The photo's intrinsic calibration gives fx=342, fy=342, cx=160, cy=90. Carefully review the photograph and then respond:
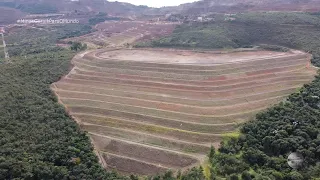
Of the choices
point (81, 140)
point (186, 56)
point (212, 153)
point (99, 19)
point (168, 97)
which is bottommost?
point (212, 153)

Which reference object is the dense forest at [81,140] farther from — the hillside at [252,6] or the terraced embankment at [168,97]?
the hillside at [252,6]

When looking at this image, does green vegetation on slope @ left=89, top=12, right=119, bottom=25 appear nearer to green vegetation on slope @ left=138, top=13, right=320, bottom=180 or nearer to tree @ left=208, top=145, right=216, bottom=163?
green vegetation on slope @ left=138, top=13, right=320, bottom=180

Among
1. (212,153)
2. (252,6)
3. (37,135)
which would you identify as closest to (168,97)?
(212,153)

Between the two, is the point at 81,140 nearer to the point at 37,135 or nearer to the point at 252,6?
the point at 37,135

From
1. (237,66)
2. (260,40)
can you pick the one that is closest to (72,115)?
(237,66)

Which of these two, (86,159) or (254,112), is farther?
(254,112)

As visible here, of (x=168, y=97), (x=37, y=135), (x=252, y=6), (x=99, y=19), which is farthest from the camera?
(x=99, y=19)

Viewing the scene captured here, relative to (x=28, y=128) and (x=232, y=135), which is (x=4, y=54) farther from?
(x=232, y=135)

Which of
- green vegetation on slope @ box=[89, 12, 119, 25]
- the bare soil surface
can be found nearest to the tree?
the bare soil surface

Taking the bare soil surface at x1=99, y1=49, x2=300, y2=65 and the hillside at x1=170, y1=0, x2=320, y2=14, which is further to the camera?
the hillside at x1=170, y1=0, x2=320, y2=14
